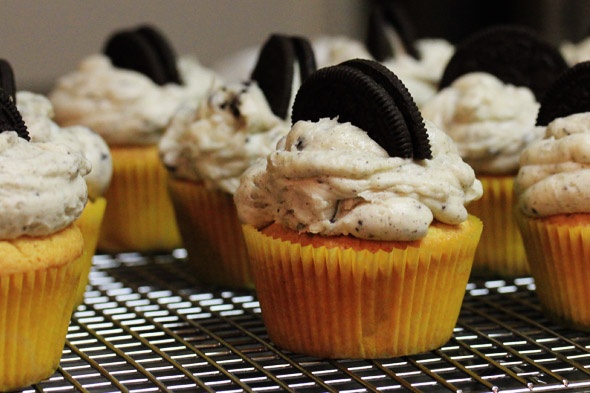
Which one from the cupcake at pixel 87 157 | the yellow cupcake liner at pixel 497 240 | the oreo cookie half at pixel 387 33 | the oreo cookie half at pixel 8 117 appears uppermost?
the oreo cookie half at pixel 387 33

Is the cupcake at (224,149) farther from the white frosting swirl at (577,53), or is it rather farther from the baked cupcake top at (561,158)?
the white frosting swirl at (577,53)

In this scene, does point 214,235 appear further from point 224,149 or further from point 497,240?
point 497,240

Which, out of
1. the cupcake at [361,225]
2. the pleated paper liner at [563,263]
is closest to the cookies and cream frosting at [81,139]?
the cupcake at [361,225]

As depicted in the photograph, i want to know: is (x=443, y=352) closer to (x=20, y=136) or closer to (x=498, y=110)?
(x=498, y=110)

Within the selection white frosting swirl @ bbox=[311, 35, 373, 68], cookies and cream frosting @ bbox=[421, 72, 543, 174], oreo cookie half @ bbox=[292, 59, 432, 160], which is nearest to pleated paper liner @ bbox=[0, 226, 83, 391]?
oreo cookie half @ bbox=[292, 59, 432, 160]

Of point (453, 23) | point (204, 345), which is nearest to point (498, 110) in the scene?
point (204, 345)

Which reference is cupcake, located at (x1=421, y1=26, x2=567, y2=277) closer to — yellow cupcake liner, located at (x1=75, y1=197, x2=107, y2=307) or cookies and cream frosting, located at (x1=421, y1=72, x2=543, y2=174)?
cookies and cream frosting, located at (x1=421, y1=72, x2=543, y2=174)
